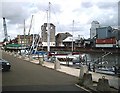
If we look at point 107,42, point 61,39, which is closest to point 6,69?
point 107,42

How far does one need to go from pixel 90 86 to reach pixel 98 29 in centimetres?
14424

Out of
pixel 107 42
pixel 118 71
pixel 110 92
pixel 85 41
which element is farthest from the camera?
pixel 85 41

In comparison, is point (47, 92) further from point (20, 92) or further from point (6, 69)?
point (6, 69)

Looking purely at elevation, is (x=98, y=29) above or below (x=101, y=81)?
above

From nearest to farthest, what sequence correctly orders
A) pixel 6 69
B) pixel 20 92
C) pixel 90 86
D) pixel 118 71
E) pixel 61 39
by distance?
pixel 20 92
pixel 90 86
pixel 118 71
pixel 6 69
pixel 61 39

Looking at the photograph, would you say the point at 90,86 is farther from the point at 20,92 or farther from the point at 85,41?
the point at 85,41

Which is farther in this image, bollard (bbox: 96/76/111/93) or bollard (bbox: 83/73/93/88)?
bollard (bbox: 83/73/93/88)

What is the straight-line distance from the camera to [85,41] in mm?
153625

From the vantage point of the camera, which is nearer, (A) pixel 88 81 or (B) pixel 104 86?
(B) pixel 104 86

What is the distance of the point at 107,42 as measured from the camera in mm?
130750

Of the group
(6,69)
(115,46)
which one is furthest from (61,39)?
(6,69)

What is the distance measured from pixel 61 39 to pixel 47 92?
179171 mm

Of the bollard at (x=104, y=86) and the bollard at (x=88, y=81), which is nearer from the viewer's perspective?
the bollard at (x=104, y=86)

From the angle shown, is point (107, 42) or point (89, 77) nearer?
point (89, 77)
